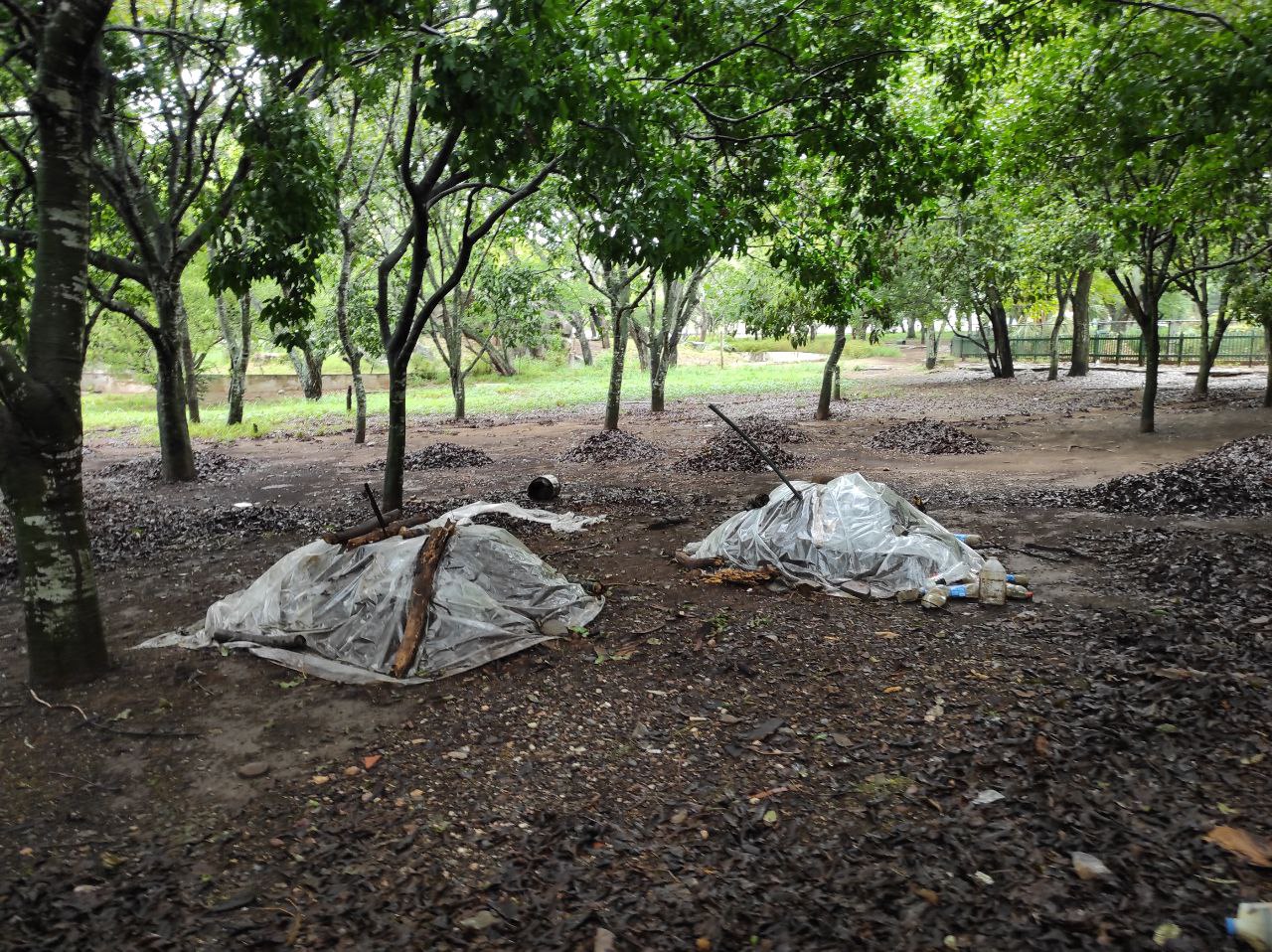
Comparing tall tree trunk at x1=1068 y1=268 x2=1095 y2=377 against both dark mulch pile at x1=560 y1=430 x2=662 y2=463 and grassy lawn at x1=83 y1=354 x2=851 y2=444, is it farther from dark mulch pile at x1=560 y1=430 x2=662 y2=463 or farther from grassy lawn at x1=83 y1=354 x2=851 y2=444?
dark mulch pile at x1=560 y1=430 x2=662 y2=463

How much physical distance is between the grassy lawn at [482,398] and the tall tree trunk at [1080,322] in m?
7.33

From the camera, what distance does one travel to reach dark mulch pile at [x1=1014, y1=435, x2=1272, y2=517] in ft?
25.1

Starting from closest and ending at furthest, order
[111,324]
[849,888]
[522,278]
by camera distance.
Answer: [849,888]
[522,278]
[111,324]

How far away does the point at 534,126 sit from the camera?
5461mm

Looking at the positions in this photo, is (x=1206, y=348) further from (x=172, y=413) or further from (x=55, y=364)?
(x=55, y=364)

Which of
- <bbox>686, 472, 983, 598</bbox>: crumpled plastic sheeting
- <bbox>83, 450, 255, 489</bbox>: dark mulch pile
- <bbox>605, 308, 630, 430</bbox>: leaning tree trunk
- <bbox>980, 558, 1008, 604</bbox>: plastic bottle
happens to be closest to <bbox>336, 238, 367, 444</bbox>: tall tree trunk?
<bbox>83, 450, 255, 489</bbox>: dark mulch pile

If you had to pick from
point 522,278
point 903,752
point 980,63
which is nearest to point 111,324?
point 522,278

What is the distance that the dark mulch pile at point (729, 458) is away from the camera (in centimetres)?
1130

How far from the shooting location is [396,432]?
7449mm

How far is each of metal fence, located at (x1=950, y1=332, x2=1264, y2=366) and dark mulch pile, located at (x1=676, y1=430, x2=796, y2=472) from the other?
23.2 metres

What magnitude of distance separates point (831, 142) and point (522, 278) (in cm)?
1087

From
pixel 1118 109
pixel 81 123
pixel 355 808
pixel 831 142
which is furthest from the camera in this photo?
pixel 831 142

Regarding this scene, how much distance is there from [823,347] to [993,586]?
159 ft

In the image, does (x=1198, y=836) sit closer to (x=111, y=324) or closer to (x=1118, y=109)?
(x=1118, y=109)
